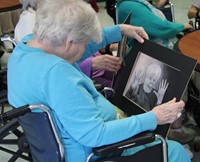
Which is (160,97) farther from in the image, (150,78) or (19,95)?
(19,95)

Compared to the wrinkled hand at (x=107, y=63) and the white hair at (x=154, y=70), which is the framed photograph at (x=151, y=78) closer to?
the white hair at (x=154, y=70)

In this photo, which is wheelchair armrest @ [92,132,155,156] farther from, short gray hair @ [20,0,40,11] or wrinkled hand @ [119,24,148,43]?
short gray hair @ [20,0,40,11]

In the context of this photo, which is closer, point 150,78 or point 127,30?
point 150,78

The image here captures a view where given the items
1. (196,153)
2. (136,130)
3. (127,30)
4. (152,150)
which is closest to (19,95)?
(136,130)

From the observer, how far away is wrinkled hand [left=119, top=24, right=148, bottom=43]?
1.70m

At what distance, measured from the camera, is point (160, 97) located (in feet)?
5.08

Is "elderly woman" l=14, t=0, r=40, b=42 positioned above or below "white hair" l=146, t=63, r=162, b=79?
below

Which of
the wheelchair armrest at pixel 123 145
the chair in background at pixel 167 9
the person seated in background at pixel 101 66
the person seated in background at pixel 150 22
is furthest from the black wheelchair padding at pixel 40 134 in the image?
the chair in background at pixel 167 9

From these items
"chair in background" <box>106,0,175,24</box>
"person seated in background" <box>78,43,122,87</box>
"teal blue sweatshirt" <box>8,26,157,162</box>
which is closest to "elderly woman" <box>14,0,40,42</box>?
"person seated in background" <box>78,43,122,87</box>

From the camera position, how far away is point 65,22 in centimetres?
125

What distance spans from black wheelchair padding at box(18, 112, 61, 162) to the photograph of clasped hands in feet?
1.67

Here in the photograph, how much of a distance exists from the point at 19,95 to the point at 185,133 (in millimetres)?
1445

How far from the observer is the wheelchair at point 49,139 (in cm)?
130

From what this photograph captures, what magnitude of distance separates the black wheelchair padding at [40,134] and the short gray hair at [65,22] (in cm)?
29
